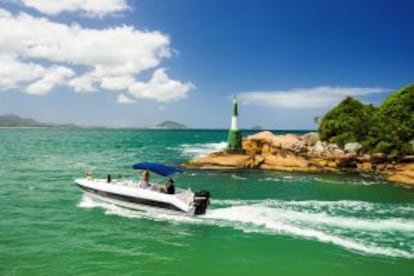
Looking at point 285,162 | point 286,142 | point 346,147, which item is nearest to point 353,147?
point 346,147

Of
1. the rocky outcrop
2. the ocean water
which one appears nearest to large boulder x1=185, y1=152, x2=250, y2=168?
the rocky outcrop

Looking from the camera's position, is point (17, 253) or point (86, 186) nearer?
point (17, 253)

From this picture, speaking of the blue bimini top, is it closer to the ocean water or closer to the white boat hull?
the white boat hull

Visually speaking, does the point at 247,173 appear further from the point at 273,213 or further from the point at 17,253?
the point at 17,253

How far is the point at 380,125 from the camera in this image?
49.2 meters

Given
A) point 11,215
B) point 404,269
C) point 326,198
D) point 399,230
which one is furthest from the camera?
point 326,198

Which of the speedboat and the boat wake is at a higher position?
the speedboat

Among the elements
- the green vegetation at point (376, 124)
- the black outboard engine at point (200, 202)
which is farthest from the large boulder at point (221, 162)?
the black outboard engine at point (200, 202)

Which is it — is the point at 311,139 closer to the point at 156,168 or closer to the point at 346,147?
the point at 346,147

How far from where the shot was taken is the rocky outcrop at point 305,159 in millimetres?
44906

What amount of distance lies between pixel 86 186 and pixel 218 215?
31.1 feet

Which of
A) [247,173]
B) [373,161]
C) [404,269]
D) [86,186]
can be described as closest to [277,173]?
[247,173]

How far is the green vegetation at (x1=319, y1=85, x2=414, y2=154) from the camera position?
1852 inches

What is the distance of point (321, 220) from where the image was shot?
2339 cm
